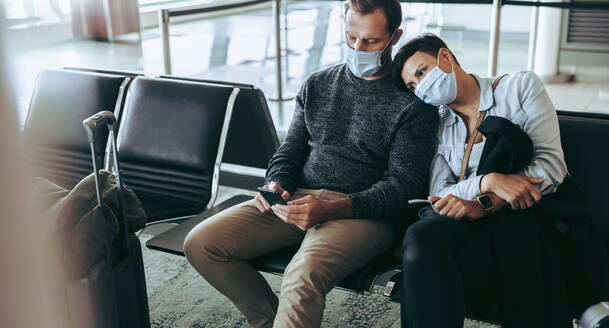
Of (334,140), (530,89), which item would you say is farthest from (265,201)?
(530,89)

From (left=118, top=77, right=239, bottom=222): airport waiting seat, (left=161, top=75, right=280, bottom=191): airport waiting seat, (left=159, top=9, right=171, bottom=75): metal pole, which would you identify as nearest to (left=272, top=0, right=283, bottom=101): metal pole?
(left=159, top=9, right=171, bottom=75): metal pole

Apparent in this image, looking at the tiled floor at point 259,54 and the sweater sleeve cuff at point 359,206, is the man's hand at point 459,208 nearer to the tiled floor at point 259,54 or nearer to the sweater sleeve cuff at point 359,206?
the sweater sleeve cuff at point 359,206

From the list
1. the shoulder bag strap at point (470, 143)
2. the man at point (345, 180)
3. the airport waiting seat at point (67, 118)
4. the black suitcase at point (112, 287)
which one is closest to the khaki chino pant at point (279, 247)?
the man at point (345, 180)

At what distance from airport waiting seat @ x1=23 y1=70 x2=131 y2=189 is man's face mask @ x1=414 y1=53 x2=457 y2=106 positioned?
57.3 inches

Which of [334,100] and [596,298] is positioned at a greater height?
[334,100]

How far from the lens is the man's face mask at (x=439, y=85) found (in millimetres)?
1938

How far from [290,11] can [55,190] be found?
10572 mm

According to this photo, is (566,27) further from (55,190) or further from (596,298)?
(55,190)

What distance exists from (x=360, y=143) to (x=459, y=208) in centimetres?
42

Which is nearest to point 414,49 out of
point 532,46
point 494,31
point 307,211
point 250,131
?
point 307,211

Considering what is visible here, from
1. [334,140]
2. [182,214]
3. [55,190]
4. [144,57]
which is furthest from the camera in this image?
[144,57]

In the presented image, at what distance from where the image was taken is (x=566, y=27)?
6.04m

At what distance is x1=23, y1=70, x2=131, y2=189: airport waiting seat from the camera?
283cm

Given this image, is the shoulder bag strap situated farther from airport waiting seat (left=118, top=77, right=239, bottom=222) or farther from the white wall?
the white wall
